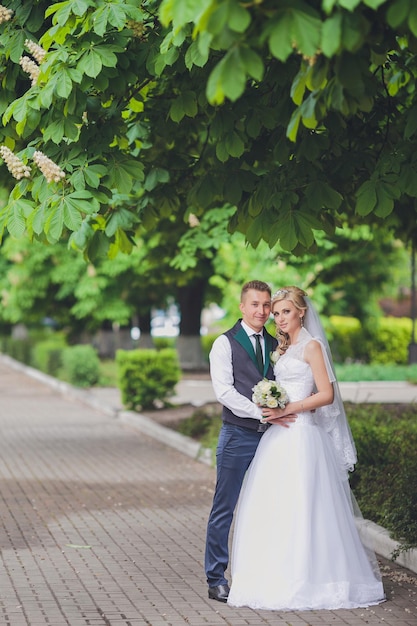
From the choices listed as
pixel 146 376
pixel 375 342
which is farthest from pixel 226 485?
pixel 375 342

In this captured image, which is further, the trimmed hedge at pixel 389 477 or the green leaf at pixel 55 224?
the trimmed hedge at pixel 389 477

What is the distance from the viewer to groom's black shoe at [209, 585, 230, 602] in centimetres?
743

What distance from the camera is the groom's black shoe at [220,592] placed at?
7426 mm

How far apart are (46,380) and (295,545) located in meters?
26.8

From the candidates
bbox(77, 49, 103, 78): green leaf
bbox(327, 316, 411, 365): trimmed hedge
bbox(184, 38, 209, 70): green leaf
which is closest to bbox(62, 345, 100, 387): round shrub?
bbox(327, 316, 411, 365): trimmed hedge

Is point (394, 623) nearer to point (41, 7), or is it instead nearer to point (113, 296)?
point (41, 7)

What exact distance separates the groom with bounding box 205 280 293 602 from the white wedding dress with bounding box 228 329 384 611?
0.09 meters

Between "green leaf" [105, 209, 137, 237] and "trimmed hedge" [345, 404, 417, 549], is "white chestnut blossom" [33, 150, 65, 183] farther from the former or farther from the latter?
"trimmed hedge" [345, 404, 417, 549]

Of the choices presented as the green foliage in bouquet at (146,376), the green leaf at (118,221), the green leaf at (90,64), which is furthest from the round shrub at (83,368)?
the green leaf at (90,64)

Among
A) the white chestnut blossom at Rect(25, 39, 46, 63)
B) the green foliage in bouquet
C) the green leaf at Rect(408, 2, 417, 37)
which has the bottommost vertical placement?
the green foliage in bouquet

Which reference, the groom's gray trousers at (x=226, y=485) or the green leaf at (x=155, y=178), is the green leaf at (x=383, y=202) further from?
the green leaf at (x=155, y=178)

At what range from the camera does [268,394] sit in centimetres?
713

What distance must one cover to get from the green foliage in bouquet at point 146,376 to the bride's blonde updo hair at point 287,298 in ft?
46.8

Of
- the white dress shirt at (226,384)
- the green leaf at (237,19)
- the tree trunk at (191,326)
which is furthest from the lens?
the tree trunk at (191,326)
